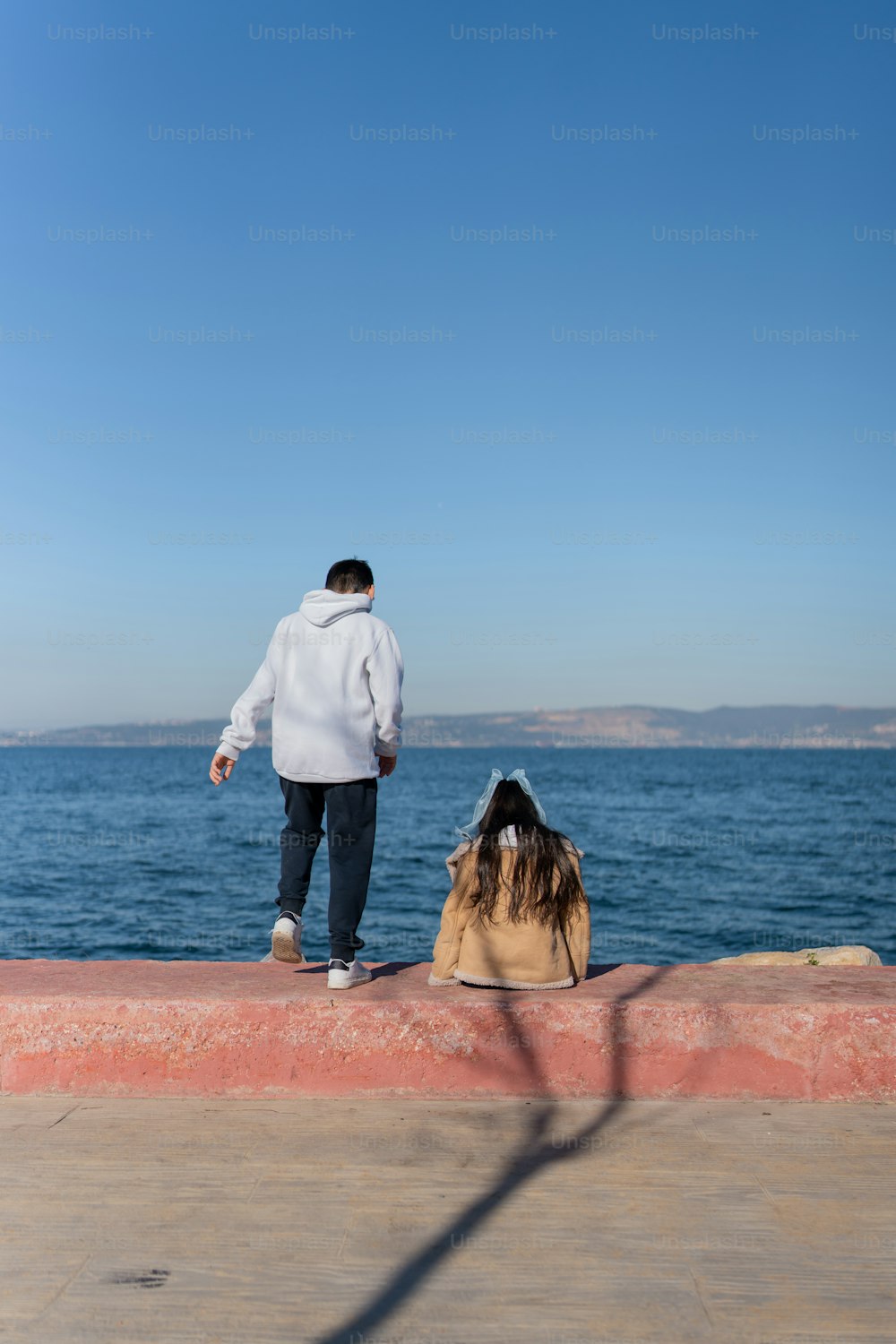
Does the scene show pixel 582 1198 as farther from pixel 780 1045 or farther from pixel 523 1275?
pixel 780 1045

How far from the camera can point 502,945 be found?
12.7ft

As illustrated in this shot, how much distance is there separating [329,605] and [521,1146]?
2.11 metres

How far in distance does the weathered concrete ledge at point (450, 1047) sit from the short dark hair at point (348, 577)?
64.7 inches

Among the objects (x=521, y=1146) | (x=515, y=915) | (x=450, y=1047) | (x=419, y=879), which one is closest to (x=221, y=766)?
(x=515, y=915)

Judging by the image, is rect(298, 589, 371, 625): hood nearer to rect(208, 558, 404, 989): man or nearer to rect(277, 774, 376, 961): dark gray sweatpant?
rect(208, 558, 404, 989): man

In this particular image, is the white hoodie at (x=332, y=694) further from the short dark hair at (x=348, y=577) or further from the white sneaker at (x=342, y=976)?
the white sneaker at (x=342, y=976)

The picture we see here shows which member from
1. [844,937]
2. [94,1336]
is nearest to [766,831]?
[844,937]

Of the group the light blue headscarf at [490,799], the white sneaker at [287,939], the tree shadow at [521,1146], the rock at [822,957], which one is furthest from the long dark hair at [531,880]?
the rock at [822,957]

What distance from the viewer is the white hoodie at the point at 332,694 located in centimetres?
396

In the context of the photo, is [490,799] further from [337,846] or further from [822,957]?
[822,957]

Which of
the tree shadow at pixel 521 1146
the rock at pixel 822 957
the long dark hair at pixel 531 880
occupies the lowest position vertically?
the rock at pixel 822 957

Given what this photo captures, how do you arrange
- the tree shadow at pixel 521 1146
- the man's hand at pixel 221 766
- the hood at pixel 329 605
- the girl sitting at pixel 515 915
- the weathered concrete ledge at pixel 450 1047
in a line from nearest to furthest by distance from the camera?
the tree shadow at pixel 521 1146, the weathered concrete ledge at pixel 450 1047, the girl sitting at pixel 515 915, the hood at pixel 329 605, the man's hand at pixel 221 766

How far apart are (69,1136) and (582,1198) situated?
1.61 m

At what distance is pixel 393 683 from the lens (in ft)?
13.1
